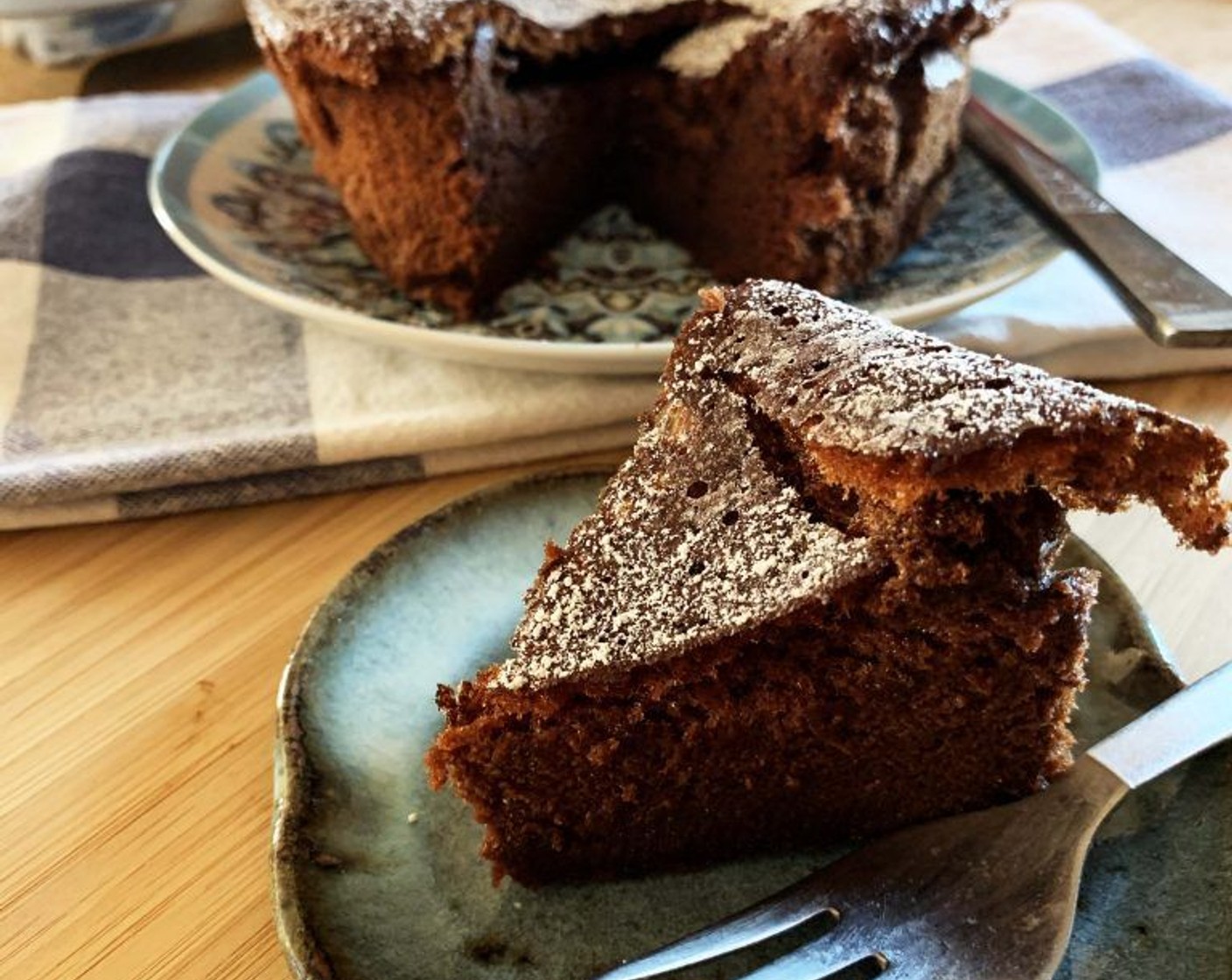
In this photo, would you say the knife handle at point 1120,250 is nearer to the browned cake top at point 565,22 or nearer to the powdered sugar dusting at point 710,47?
the browned cake top at point 565,22

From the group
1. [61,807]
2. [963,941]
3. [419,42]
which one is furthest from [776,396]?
[419,42]

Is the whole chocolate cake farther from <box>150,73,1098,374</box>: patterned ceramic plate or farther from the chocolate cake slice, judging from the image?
the chocolate cake slice

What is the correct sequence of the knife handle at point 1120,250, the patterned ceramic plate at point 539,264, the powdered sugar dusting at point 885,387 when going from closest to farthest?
the powdered sugar dusting at point 885,387
the knife handle at point 1120,250
the patterned ceramic plate at point 539,264

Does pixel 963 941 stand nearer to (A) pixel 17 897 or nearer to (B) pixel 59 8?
(A) pixel 17 897

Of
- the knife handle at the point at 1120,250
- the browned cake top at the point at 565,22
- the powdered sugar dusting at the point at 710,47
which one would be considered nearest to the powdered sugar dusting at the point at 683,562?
the knife handle at the point at 1120,250

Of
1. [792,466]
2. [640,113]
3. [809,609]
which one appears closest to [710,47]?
[640,113]

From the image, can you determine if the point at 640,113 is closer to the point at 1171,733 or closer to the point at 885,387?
the point at 885,387

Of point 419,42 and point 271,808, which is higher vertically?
point 419,42
